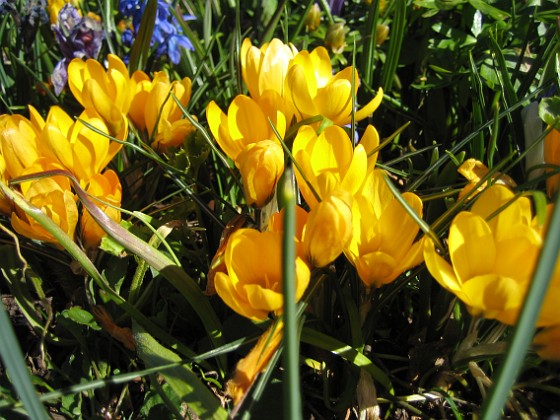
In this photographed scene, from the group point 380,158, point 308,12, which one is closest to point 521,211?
point 380,158

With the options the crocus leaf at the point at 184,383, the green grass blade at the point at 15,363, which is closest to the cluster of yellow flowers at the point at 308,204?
the crocus leaf at the point at 184,383

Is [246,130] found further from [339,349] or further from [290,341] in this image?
[290,341]

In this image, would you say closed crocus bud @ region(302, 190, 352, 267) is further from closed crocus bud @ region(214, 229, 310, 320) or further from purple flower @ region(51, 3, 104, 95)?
purple flower @ region(51, 3, 104, 95)

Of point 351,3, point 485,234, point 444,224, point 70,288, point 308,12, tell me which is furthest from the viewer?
point 351,3

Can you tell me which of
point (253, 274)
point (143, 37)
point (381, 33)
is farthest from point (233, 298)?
point (381, 33)

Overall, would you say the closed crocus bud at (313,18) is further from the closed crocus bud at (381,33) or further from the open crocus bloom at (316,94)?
the open crocus bloom at (316,94)

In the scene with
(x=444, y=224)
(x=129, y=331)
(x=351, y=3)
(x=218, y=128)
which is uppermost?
(x=351, y=3)

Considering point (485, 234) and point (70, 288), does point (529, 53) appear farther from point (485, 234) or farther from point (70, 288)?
point (70, 288)
